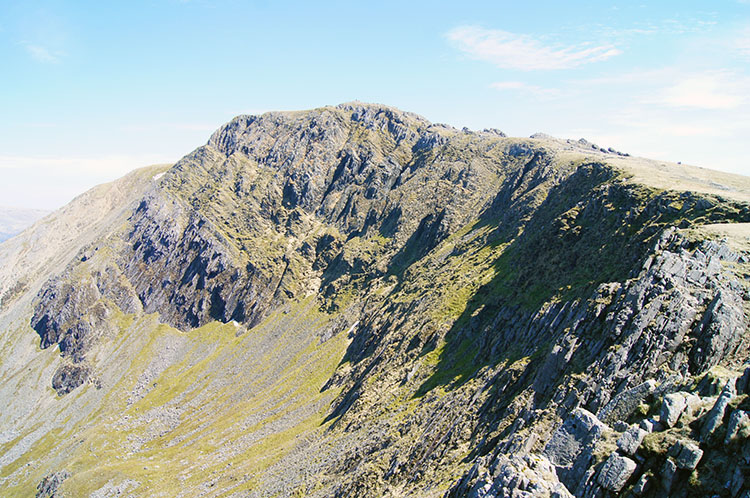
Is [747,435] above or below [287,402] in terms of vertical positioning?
above

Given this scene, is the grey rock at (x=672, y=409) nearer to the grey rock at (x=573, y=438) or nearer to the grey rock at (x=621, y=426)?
the grey rock at (x=621, y=426)

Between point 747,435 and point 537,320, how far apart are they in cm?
4626

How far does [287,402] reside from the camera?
145m

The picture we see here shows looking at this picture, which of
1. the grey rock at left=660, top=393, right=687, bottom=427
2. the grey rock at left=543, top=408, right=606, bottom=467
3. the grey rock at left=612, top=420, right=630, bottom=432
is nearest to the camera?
the grey rock at left=660, top=393, right=687, bottom=427

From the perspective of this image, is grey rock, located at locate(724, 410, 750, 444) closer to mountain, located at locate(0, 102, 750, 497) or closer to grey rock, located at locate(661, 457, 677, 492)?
mountain, located at locate(0, 102, 750, 497)

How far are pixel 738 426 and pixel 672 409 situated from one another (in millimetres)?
3262

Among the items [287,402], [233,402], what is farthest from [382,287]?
[233,402]

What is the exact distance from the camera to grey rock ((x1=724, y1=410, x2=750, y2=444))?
19.2m

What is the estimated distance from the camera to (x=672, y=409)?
22469mm

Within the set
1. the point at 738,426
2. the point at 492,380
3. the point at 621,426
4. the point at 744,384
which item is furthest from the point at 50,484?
the point at 744,384

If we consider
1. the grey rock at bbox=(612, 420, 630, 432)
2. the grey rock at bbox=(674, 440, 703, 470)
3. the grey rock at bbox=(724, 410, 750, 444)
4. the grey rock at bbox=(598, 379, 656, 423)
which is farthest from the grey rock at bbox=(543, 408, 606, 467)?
the grey rock at bbox=(724, 410, 750, 444)

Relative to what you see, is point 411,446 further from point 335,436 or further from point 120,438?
point 120,438

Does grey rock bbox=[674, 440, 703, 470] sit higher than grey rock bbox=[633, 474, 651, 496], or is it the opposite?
grey rock bbox=[674, 440, 703, 470]

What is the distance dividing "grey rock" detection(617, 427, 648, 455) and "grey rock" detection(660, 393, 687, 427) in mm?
1410
